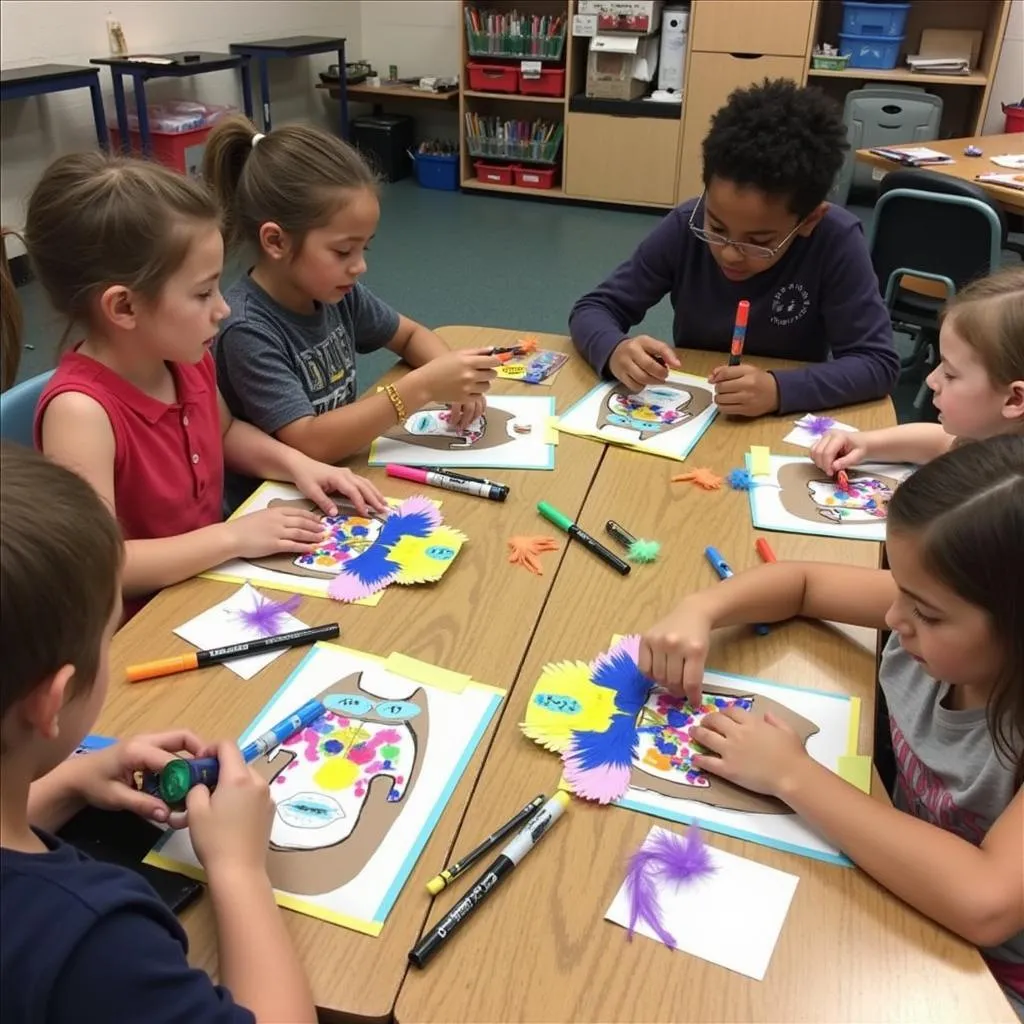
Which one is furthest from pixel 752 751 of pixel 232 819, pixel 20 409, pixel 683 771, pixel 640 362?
pixel 20 409

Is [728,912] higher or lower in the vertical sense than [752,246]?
lower

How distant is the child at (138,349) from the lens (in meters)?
1.19

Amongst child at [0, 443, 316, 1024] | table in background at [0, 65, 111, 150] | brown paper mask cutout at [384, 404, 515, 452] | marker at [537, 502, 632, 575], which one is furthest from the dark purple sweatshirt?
table in background at [0, 65, 111, 150]

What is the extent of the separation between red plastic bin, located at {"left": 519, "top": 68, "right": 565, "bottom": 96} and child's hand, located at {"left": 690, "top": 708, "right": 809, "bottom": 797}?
5041mm

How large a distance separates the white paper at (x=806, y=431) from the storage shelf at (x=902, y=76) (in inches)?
164

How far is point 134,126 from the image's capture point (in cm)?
431

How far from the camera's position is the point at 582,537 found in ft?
4.07

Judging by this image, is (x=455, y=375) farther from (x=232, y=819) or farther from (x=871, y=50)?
A: (x=871, y=50)

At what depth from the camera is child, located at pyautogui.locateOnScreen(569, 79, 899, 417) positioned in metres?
1.65

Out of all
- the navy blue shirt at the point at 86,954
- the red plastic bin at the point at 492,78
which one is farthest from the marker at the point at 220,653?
the red plastic bin at the point at 492,78

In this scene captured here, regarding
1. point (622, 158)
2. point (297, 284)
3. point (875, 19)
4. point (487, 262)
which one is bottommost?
point (487, 262)

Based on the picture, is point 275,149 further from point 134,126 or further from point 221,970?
point 134,126

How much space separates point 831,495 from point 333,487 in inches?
28.7

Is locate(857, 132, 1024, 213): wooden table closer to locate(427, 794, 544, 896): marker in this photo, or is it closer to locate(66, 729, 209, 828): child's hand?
locate(427, 794, 544, 896): marker
